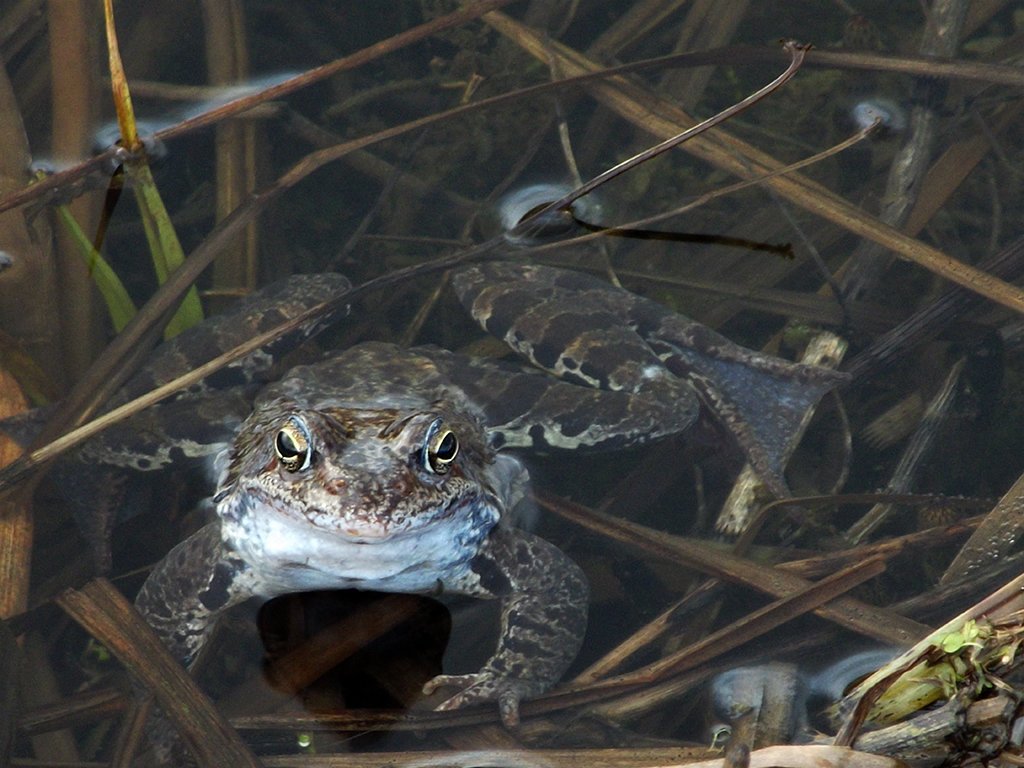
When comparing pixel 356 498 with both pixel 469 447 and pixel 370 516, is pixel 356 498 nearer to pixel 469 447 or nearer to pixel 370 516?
pixel 370 516

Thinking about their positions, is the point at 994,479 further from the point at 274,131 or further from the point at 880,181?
the point at 274,131

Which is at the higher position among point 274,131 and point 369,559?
point 274,131

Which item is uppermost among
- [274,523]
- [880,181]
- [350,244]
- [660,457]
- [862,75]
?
[862,75]

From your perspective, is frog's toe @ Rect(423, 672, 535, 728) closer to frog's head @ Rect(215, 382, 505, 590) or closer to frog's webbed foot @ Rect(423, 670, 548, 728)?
frog's webbed foot @ Rect(423, 670, 548, 728)

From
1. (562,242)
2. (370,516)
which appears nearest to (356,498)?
(370,516)

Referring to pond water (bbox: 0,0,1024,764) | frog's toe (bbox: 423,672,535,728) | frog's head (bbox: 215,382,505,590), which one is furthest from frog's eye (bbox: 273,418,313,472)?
frog's toe (bbox: 423,672,535,728)

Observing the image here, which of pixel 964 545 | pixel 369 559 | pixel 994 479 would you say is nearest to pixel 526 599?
pixel 369 559
